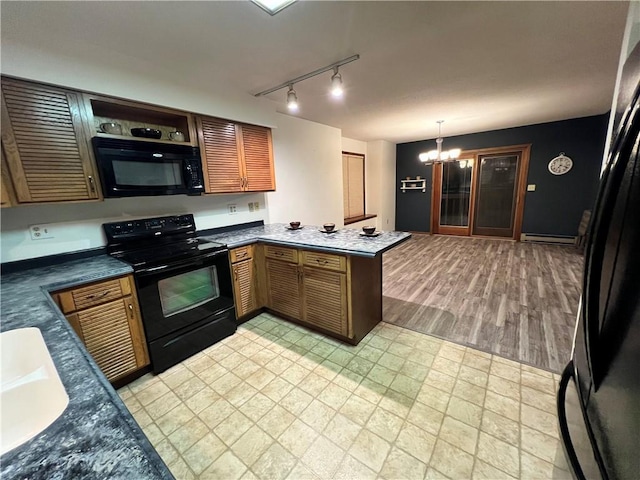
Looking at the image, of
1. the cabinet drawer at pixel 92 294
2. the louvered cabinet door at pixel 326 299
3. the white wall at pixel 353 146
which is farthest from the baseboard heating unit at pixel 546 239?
the cabinet drawer at pixel 92 294

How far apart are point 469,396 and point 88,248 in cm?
299

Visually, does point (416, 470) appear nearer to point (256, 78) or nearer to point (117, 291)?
point (117, 291)

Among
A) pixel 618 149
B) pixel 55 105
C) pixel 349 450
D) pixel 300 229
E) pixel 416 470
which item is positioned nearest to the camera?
pixel 618 149

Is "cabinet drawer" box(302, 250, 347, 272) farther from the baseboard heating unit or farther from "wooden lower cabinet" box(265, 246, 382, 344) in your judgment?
the baseboard heating unit

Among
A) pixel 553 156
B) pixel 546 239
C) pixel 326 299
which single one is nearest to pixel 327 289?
pixel 326 299

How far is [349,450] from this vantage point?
1392 millimetres

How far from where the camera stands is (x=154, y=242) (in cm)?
231

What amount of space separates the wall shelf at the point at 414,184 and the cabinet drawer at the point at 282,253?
5079 millimetres

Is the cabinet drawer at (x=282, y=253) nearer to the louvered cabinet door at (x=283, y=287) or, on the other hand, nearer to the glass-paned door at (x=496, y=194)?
the louvered cabinet door at (x=283, y=287)

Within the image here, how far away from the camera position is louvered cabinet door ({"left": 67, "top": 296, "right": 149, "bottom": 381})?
1.67 meters

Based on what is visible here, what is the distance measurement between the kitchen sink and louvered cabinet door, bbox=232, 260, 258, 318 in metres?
1.58

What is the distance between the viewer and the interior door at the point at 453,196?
5.89 m

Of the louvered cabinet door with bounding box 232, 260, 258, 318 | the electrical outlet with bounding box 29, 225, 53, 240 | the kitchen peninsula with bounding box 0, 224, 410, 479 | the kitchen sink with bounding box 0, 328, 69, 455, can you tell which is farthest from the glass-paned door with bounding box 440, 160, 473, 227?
the kitchen sink with bounding box 0, 328, 69, 455

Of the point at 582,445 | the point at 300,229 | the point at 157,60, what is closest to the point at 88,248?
the point at 157,60
